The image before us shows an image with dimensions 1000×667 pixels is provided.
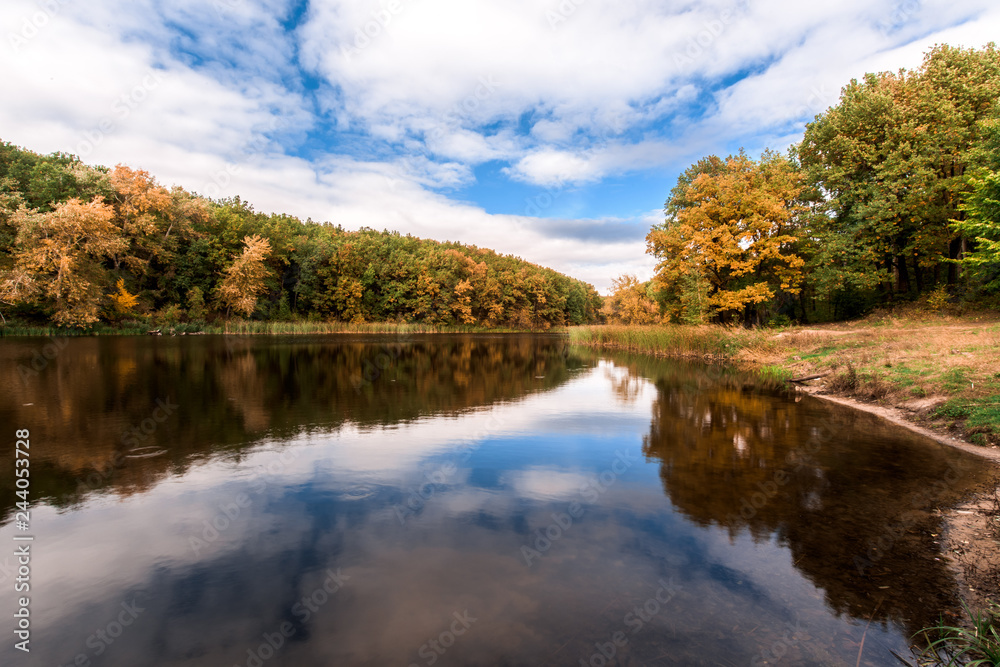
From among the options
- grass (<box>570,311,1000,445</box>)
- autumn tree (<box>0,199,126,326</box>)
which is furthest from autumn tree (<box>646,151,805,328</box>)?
autumn tree (<box>0,199,126,326</box>)

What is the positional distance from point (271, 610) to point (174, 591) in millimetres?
1035

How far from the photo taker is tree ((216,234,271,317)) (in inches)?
2096

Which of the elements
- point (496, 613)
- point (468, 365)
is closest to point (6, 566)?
point (496, 613)

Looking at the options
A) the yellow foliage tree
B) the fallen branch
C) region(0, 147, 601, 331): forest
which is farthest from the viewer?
the yellow foliage tree

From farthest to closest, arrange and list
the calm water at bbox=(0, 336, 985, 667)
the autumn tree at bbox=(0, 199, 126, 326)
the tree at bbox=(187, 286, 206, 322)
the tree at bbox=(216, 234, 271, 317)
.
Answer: the tree at bbox=(216, 234, 271, 317) → the tree at bbox=(187, 286, 206, 322) → the autumn tree at bbox=(0, 199, 126, 326) → the calm water at bbox=(0, 336, 985, 667)

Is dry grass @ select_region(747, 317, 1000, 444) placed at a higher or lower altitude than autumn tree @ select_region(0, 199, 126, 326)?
lower

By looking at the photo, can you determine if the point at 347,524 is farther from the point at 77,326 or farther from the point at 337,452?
the point at 77,326

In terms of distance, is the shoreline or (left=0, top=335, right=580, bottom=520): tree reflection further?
the shoreline
